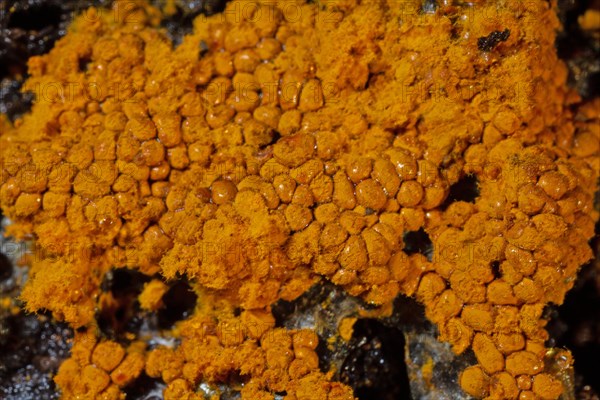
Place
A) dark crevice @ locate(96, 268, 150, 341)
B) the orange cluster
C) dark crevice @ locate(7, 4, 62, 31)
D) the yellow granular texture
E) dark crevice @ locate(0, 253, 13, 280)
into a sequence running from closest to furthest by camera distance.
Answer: the yellow granular texture
the orange cluster
dark crevice @ locate(96, 268, 150, 341)
dark crevice @ locate(0, 253, 13, 280)
dark crevice @ locate(7, 4, 62, 31)

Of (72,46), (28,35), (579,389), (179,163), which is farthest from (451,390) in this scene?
(28,35)

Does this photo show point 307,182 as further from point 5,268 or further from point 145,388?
point 5,268

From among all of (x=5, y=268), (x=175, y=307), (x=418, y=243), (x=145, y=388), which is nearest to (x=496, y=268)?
(x=418, y=243)

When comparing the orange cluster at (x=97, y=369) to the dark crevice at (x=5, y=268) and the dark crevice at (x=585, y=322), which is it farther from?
the dark crevice at (x=585, y=322)

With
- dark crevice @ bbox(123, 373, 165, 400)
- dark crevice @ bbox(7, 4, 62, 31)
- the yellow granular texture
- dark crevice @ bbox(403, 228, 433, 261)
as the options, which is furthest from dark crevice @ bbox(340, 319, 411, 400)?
dark crevice @ bbox(7, 4, 62, 31)

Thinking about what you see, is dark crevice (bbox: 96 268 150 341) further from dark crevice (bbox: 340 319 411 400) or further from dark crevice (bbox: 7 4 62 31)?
dark crevice (bbox: 7 4 62 31)

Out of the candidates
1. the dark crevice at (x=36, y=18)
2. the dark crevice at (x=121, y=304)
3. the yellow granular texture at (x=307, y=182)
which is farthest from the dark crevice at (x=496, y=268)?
the dark crevice at (x=36, y=18)
